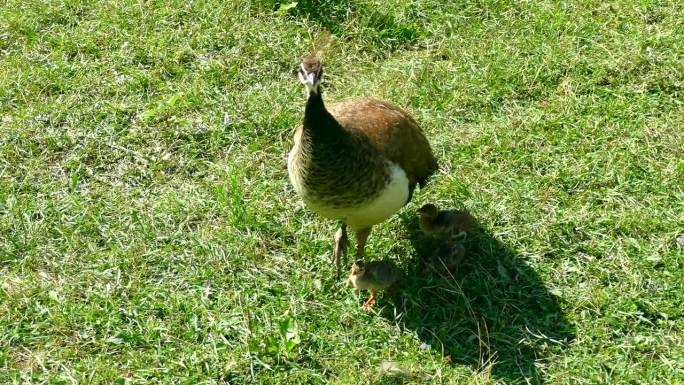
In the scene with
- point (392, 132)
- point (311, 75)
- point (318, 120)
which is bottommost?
point (392, 132)

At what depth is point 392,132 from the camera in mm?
4590

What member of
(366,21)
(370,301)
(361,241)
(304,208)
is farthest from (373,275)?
(366,21)

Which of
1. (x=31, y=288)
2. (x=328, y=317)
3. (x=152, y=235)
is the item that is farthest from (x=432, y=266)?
(x=31, y=288)

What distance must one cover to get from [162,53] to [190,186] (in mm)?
1583

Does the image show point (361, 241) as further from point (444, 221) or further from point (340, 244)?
point (444, 221)

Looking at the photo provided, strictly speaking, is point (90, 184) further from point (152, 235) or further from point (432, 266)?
point (432, 266)

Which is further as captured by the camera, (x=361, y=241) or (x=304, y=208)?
(x=304, y=208)

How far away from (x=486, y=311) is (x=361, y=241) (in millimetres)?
804

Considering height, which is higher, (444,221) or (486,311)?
(444,221)

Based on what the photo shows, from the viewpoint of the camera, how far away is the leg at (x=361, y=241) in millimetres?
4637

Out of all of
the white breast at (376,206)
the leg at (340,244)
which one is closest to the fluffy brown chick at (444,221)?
the white breast at (376,206)

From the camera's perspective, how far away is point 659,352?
4133mm

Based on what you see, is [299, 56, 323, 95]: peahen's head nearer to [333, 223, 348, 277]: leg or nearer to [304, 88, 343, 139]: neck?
[304, 88, 343, 139]: neck

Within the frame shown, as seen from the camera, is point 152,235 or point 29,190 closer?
point 152,235
